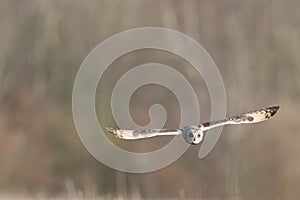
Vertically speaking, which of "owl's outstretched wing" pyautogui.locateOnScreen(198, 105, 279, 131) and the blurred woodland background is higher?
the blurred woodland background

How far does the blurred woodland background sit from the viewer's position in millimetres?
12781

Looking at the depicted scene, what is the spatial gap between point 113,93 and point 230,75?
182 cm

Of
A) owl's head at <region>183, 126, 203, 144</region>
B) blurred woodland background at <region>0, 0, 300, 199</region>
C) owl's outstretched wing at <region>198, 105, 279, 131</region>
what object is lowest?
owl's head at <region>183, 126, 203, 144</region>

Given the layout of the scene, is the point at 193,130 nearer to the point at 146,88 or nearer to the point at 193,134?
the point at 193,134

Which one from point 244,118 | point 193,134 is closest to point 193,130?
point 193,134

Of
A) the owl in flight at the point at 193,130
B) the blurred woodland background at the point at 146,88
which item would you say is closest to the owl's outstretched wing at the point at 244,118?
the owl in flight at the point at 193,130

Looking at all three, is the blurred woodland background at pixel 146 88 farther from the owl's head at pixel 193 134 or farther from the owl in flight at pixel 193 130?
the owl's head at pixel 193 134

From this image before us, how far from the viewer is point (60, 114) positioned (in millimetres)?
15562

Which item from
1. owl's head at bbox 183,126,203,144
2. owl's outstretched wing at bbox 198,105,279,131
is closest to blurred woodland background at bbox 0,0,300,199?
owl's outstretched wing at bbox 198,105,279,131

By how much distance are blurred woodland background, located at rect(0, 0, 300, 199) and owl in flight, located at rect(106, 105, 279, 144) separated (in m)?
4.09

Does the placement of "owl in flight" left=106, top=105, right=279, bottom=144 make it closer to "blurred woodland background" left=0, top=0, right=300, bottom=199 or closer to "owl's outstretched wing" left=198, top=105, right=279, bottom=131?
"owl's outstretched wing" left=198, top=105, right=279, bottom=131

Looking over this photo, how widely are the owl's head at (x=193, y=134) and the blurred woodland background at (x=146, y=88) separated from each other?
438 centimetres

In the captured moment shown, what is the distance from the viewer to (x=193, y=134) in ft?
22.1

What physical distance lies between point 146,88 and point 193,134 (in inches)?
370
